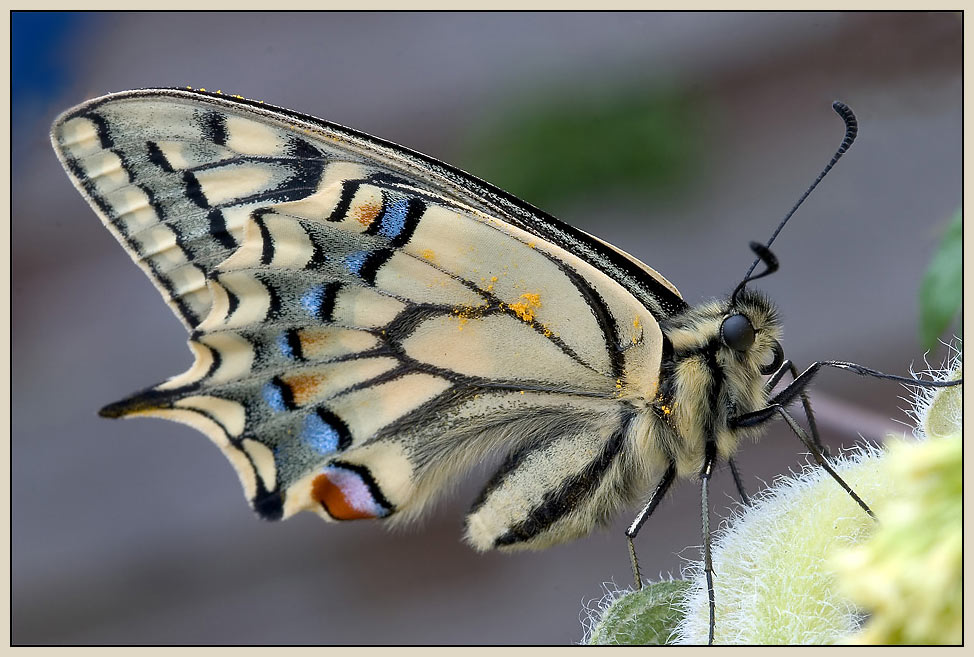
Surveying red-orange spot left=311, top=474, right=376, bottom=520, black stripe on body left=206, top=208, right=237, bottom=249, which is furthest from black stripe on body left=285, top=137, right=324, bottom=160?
red-orange spot left=311, top=474, right=376, bottom=520

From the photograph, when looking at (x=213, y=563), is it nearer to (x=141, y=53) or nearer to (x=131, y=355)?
(x=131, y=355)

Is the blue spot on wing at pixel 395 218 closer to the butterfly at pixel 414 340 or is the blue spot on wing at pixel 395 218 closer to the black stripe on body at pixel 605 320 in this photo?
the butterfly at pixel 414 340

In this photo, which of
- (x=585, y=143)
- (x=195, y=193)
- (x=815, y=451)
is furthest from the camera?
(x=585, y=143)

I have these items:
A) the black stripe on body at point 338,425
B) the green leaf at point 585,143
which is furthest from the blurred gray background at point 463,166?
the black stripe on body at point 338,425

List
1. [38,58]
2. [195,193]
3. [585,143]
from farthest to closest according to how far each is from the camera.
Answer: [585,143] → [38,58] → [195,193]

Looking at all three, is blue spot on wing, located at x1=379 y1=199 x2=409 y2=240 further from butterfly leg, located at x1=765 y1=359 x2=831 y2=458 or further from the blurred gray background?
the blurred gray background

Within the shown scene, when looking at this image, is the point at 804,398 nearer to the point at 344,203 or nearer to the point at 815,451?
the point at 815,451

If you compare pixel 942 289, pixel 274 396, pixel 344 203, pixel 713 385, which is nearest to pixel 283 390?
pixel 274 396
